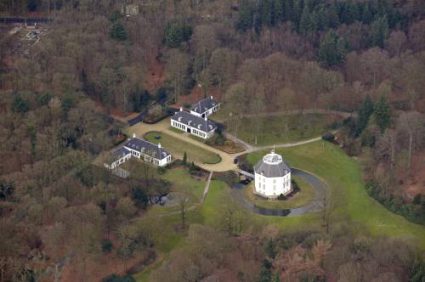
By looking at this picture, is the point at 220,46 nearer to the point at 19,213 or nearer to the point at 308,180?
the point at 308,180

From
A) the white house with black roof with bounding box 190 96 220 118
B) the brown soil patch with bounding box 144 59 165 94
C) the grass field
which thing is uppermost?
the brown soil patch with bounding box 144 59 165 94

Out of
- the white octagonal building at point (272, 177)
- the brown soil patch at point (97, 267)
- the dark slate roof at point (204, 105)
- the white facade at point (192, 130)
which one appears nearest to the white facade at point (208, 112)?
the dark slate roof at point (204, 105)

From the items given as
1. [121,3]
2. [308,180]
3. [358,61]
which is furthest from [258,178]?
[121,3]

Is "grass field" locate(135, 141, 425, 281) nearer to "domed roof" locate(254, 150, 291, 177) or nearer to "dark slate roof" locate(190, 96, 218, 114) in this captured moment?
"domed roof" locate(254, 150, 291, 177)

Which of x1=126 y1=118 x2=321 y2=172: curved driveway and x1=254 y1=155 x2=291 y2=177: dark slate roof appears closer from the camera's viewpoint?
x1=254 y1=155 x2=291 y2=177: dark slate roof

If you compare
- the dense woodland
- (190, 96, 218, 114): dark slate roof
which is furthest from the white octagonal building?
(190, 96, 218, 114): dark slate roof

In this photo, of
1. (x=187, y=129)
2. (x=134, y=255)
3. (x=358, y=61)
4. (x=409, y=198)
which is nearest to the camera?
(x=134, y=255)

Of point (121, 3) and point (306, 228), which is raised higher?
point (121, 3)

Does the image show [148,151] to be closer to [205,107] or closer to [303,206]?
[205,107]
